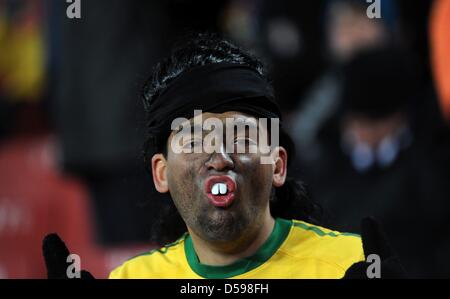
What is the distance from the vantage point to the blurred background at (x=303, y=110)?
166 inches

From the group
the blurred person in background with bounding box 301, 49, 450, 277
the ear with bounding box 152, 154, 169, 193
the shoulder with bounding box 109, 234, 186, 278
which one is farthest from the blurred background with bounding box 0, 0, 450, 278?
the ear with bounding box 152, 154, 169, 193

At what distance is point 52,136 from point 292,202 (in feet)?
14.5

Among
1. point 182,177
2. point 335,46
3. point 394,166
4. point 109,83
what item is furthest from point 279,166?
point 335,46

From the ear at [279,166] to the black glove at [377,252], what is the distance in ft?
0.80

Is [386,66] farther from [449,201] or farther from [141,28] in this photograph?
[141,28]

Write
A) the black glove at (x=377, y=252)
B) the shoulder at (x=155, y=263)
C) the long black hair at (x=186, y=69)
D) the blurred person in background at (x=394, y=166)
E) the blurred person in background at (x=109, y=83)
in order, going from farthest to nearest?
the blurred person in background at (x=109, y=83), the blurred person in background at (x=394, y=166), the shoulder at (x=155, y=263), the long black hair at (x=186, y=69), the black glove at (x=377, y=252)

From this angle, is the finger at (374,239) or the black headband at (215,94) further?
the black headband at (215,94)

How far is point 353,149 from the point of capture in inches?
177

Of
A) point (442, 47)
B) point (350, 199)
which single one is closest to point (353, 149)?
point (350, 199)

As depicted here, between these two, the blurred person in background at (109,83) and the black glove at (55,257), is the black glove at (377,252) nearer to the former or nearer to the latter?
the black glove at (55,257)

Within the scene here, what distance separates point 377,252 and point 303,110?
3.80 m

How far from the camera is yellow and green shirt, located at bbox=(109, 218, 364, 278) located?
1.96 meters

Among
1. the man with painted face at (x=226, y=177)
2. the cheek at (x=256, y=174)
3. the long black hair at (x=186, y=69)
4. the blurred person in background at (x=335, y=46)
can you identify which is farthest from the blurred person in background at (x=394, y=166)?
the cheek at (x=256, y=174)

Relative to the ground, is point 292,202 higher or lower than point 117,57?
lower
